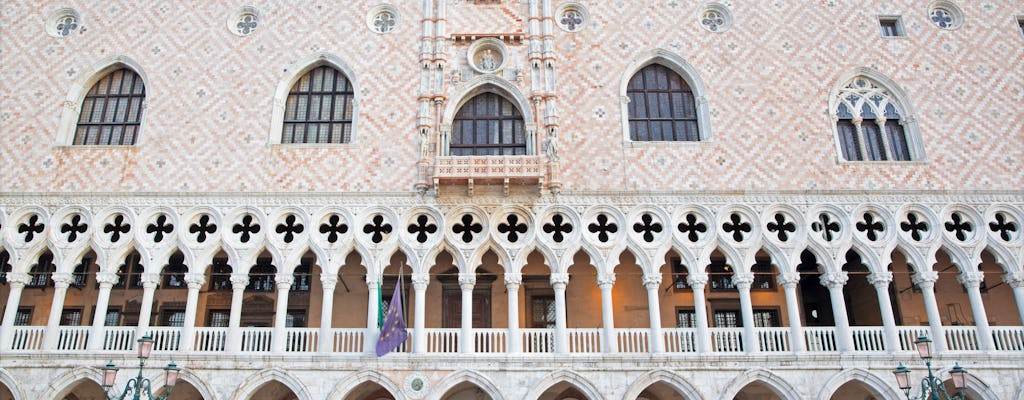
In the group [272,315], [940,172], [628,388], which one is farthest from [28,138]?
[940,172]

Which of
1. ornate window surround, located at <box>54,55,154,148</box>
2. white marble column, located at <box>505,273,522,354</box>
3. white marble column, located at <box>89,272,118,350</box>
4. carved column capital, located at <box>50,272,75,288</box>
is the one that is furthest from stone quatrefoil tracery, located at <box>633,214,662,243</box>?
carved column capital, located at <box>50,272,75,288</box>

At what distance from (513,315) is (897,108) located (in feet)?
33.6

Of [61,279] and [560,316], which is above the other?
[61,279]

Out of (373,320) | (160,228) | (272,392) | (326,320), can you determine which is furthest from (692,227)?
(160,228)

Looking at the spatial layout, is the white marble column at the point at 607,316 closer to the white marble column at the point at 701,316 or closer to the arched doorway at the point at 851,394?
the white marble column at the point at 701,316

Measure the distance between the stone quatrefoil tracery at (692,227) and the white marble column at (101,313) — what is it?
12.1 m

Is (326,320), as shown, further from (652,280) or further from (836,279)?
(836,279)

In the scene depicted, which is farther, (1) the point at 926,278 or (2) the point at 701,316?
(1) the point at 926,278

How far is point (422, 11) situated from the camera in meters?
18.3

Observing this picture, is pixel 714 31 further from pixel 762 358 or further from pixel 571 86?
pixel 762 358

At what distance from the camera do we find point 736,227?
1636 centimetres

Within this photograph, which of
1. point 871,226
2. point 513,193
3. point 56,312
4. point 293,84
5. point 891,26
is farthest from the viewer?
point 891,26

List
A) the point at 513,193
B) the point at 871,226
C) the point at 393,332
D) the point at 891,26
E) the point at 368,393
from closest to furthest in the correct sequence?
1. the point at 393,332
2. the point at 513,193
3. the point at 871,226
4. the point at 368,393
5. the point at 891,26

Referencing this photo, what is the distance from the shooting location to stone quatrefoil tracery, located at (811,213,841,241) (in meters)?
16.2
